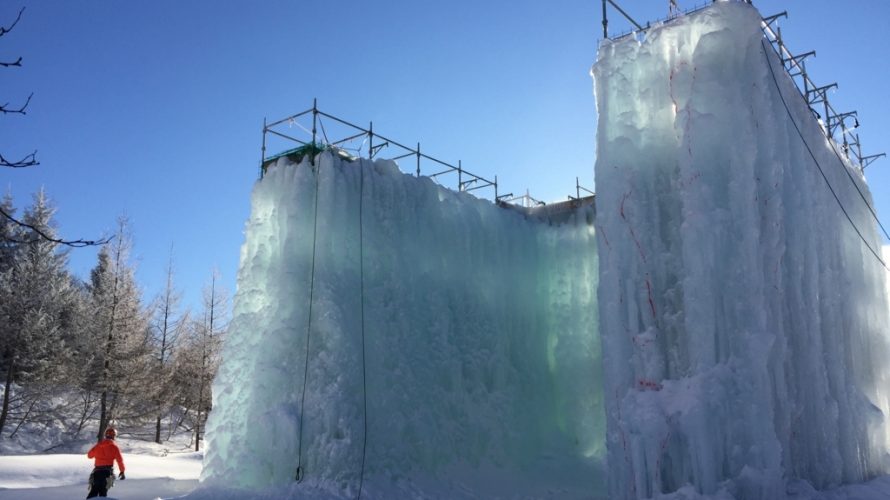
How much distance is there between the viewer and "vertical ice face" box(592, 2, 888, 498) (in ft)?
27.4

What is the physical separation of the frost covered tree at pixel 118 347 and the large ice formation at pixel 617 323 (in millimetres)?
11577

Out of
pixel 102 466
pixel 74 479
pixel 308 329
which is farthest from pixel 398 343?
pixel 74 479

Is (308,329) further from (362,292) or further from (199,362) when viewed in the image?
(199,362)

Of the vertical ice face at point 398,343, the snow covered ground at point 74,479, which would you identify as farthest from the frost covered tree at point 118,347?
the vertical ice face at point 398,343

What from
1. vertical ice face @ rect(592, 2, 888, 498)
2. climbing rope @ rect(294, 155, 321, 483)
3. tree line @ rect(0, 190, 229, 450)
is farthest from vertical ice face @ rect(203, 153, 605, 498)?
tree line @ rect(0, 190, 229, 450)

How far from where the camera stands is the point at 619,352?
9266 mm

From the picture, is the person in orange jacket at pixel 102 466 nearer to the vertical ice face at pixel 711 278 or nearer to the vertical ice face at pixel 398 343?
the vertical ice face at pixel 398 343

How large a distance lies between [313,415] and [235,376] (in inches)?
62.1

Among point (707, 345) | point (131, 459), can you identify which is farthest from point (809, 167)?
point (131, 459)

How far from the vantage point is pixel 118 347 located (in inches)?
826

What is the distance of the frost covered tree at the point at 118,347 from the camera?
68.1 ft

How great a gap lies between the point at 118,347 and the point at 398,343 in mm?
13143

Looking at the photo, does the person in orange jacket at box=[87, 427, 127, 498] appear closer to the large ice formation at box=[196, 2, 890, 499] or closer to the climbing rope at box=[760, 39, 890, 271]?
the large ice formation at box=[196, 2, 890, 499]

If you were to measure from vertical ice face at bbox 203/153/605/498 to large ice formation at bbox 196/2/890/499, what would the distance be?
42mm
